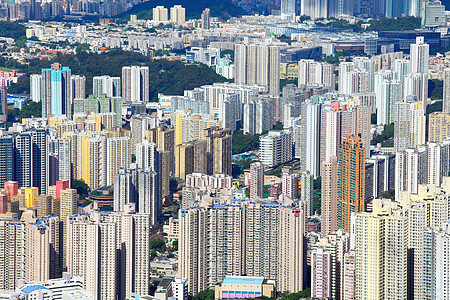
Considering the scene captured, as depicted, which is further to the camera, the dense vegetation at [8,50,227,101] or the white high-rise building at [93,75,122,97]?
the dense vegetation at [8,50,227,101]

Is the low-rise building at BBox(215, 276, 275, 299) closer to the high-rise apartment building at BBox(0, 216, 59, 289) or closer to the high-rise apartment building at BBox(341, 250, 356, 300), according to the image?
the high-rise apartment building at BBox(341, 250, 356, 300)

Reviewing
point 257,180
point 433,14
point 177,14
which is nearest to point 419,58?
point 433,14

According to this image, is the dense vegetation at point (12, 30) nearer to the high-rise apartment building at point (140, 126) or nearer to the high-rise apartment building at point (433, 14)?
the high-rise apartment building at point (433, 14)

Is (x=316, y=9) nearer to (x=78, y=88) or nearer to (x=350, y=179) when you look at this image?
(x=78, y=88)

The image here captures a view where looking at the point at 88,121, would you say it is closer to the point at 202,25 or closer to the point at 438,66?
the point at 438,66

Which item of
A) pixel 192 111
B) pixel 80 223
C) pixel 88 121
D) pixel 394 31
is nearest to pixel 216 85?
pixel 192 111

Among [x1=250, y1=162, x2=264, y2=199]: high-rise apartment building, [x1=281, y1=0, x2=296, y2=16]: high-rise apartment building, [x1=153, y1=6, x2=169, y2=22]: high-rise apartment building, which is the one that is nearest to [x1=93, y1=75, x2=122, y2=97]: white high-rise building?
[x1=250, y1=162, x2=264, y2=199]: high-rise apartment building
